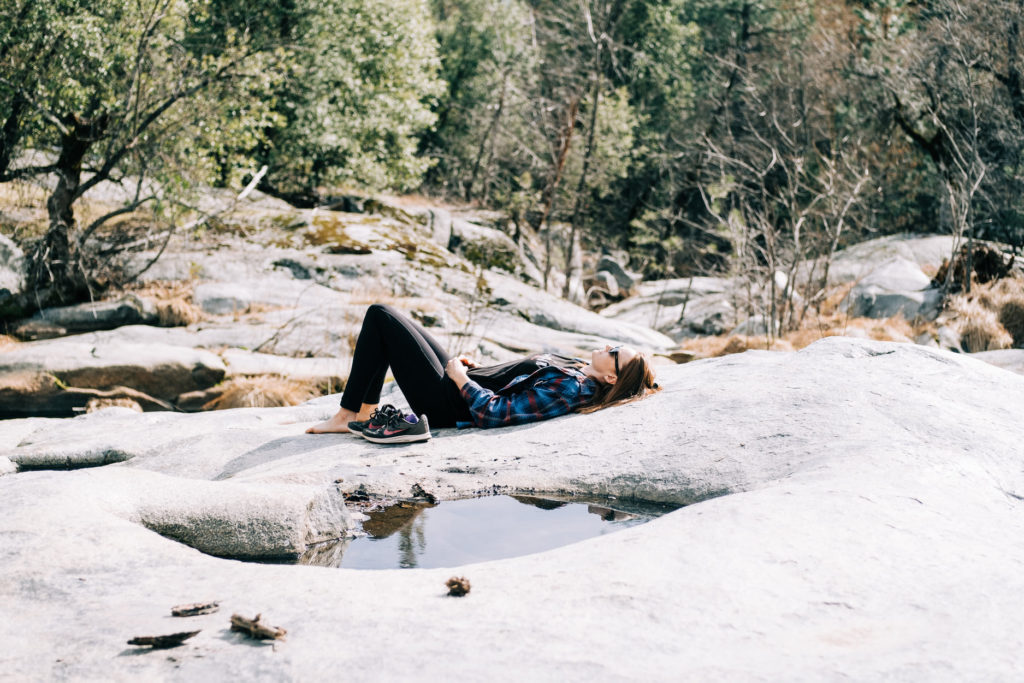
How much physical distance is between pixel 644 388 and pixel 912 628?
3.09 meters

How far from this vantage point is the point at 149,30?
10594mm

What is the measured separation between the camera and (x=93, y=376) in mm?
8914

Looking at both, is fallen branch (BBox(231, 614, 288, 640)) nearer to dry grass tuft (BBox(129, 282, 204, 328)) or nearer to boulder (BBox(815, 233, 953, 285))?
dry grass tuft (BBox(129, 282, 204, 328))

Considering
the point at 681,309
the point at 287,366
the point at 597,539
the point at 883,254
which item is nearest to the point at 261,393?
the point at 287,366

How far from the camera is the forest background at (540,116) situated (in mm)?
10844

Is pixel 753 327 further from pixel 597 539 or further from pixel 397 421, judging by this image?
pixel 597 539

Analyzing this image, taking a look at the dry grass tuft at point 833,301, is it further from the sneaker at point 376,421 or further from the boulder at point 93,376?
the sneaker at point 376,421

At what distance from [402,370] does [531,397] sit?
896 millimetres

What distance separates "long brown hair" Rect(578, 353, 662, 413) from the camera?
5449 millimetres

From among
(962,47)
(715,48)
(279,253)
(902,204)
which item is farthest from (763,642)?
(715,48)

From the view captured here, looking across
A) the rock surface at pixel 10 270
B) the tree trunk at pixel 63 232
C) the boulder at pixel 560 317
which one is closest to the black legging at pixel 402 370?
the boulder at pixel 560 317

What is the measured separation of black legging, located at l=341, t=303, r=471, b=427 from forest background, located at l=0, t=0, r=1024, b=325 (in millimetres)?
6809

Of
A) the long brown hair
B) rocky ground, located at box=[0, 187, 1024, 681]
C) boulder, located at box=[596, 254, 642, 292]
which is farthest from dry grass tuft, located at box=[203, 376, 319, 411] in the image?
boulder, located at box=[596, 254, 642, 292]

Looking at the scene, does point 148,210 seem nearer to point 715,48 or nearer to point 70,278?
point 70,278
